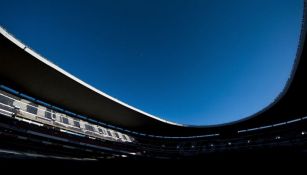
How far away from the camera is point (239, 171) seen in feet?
13.3

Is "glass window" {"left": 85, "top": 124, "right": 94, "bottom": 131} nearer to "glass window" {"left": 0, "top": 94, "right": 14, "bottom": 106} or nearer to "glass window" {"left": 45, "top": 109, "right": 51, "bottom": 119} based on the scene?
"glass window" {"left": 45, "top": 109, "right": 51, "bottom": 119}

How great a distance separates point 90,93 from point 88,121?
654 cm

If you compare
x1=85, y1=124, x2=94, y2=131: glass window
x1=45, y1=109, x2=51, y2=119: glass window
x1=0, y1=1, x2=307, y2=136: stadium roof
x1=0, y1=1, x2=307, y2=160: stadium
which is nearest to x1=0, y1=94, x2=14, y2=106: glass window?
x1=0, y1=1, x2=307, y2=160: stadium

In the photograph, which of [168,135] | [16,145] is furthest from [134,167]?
[168,135]

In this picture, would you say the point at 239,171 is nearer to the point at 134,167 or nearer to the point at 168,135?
the point at 134,167

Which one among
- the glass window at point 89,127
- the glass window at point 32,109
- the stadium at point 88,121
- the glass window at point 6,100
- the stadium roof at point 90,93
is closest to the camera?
the stadium at point 88,121

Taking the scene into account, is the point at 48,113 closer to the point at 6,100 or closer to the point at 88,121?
the point at 6,100

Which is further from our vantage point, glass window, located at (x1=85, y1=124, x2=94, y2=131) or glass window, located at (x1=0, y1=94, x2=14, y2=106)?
glass window, located at (x1=85, y1=124, x2=94, y2=131)

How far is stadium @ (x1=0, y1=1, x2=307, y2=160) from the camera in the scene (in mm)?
15148

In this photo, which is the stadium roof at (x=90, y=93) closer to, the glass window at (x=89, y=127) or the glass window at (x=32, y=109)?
the glass window at (x=89, y=127)

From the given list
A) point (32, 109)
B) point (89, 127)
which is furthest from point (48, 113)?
point (89, 127)

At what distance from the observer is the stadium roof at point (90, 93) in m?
15.9

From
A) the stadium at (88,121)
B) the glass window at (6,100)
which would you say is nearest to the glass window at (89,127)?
the stadium at (88,121)

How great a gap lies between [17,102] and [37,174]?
60.9 feet
